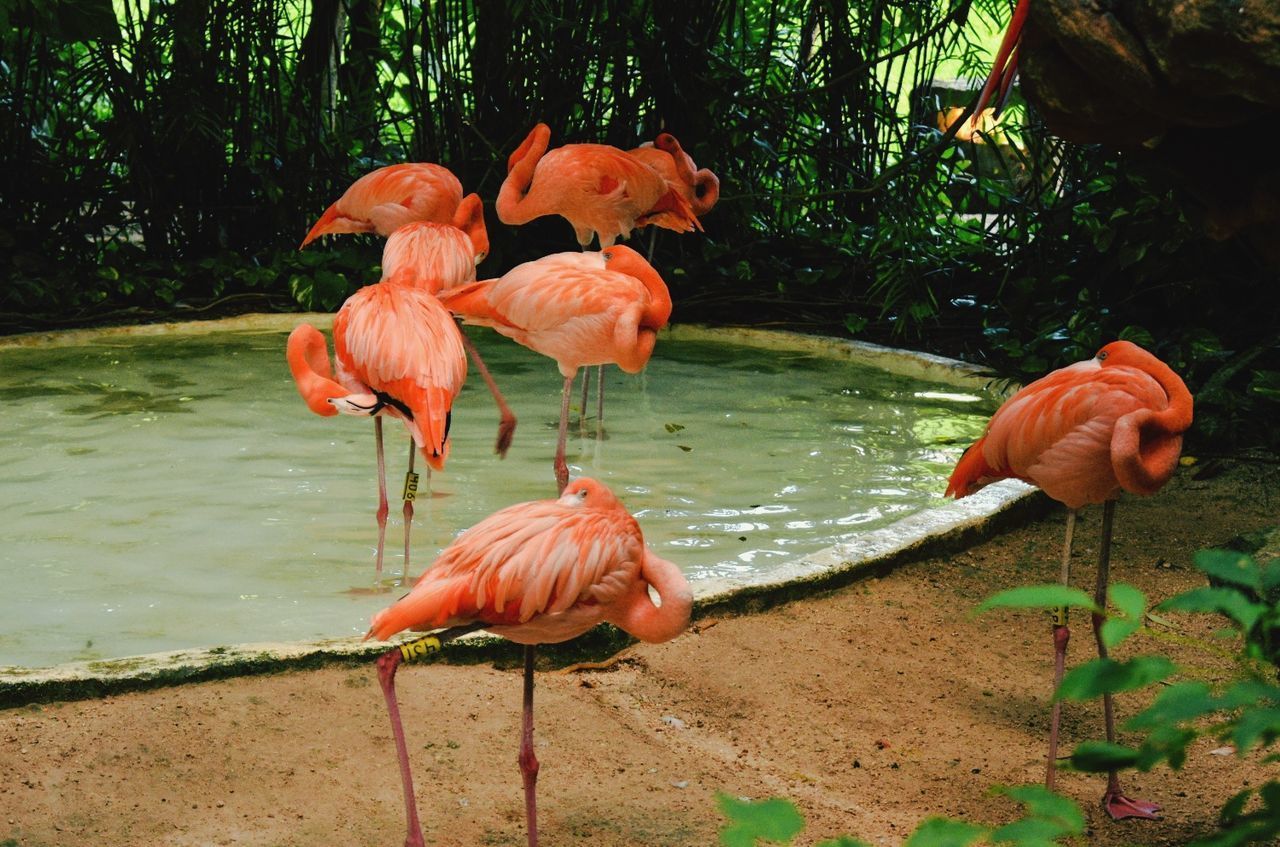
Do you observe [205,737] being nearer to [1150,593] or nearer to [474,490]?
[474,490]

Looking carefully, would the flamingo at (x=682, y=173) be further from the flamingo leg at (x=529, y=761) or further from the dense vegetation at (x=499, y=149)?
the flamingo leg at (x=529, y=761)

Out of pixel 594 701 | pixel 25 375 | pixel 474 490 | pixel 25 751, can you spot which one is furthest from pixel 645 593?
pixel 25 375

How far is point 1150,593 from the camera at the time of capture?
382cm

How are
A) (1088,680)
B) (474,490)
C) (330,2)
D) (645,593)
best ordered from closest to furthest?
(1088,680) < (645,593) < (474,490) < (330,2)

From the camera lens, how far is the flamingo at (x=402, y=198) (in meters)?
5.70

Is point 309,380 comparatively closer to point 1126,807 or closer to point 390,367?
point 390,367

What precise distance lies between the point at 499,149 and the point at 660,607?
5176mm

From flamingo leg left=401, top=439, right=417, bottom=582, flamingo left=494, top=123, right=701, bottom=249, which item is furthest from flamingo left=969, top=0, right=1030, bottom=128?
flamingo left=494, top=123, right=701, bottom=249

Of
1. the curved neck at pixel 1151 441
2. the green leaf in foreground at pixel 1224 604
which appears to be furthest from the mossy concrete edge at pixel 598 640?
the green leaf in foreground at pixel 1224 604

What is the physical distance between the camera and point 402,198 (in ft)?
→ 18.8

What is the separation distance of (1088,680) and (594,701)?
2025mm

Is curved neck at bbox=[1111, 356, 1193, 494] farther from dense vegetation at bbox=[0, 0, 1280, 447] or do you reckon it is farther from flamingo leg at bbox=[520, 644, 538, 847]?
dense vegetation at bbox=[0, 0, 1280, 447]

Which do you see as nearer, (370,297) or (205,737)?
(205,737)

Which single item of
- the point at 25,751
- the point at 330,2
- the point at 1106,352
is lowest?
the point at 25,751
